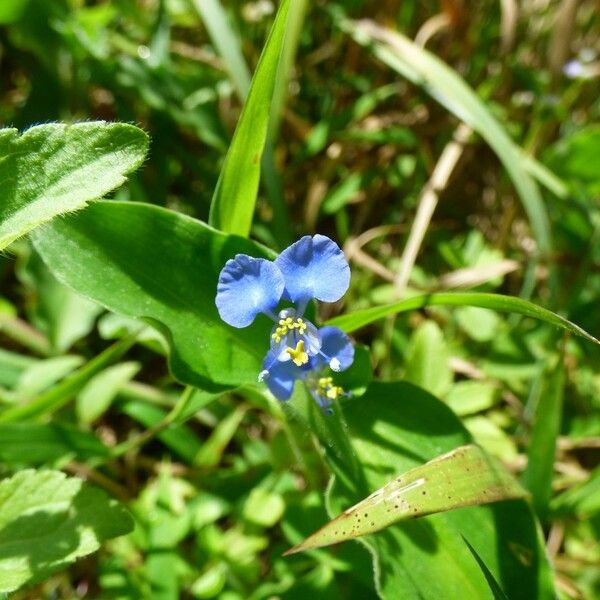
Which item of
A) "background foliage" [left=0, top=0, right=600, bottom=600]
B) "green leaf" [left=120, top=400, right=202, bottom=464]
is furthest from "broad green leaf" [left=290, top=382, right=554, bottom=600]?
"green leaf" [left=120, top=400, right=202, bottom=464]

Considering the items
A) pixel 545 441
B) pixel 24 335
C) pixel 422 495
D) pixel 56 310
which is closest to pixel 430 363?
pixel 545 441

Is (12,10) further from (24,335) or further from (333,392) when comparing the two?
(333,392)

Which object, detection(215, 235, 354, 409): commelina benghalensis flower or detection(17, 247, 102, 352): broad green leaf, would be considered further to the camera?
detection(17, 247, 102, 352): broad green leaf

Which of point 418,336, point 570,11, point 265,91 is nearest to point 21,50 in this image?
point 265,91

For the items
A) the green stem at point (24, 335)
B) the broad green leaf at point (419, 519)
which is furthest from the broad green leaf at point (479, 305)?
the green stem at point (24, 335)

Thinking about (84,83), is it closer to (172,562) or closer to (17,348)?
(17,348)

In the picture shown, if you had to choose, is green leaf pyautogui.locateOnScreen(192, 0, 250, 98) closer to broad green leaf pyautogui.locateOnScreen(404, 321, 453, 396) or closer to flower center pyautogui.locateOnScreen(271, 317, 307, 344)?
broad green leaf pyautogui.locateOnScreen(404, 321, 453, 396)
